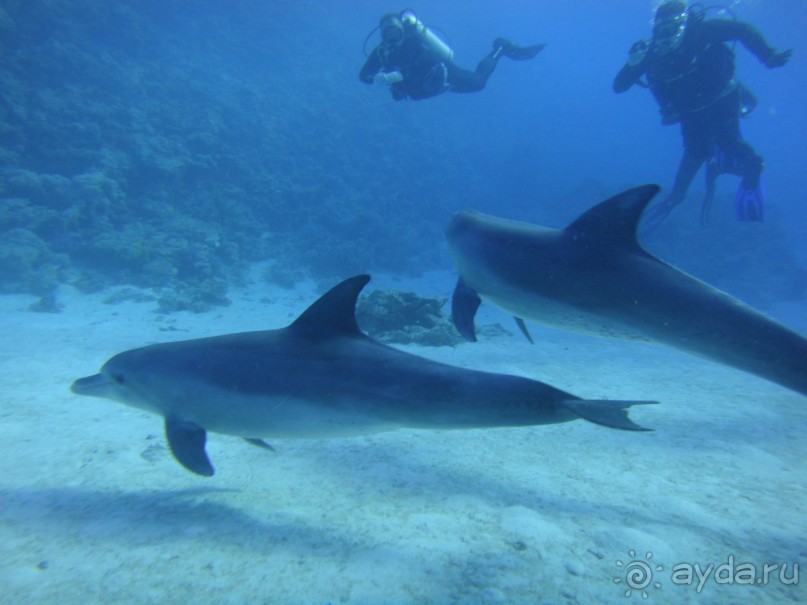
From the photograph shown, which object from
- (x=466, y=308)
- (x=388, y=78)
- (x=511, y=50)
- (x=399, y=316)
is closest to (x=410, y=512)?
(x=466, y=308)

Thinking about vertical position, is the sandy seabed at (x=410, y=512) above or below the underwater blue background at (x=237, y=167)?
below

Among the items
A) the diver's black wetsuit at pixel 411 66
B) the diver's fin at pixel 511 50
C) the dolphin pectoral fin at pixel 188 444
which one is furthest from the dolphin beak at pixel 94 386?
the diver's fin at pixel 511 50

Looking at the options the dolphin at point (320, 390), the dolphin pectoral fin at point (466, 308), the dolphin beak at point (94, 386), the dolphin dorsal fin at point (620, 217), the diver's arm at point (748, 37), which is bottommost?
the dolphin beak at point (94, 386)

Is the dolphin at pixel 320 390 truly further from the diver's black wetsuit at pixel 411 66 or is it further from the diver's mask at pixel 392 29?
the diver's mask at pixel 392 29

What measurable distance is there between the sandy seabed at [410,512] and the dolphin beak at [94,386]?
666 millimetres

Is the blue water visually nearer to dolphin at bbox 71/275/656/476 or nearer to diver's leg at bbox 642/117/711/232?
dolphin at bbox 71/275/656/476

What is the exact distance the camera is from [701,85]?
9.70 metres

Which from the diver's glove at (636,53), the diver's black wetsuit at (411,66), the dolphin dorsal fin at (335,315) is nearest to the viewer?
the dolphin dorsal fin at (335,315)

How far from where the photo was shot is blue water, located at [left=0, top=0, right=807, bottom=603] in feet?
8.84

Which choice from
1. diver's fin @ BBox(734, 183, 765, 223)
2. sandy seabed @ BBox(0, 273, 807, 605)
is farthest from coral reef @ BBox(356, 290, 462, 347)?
diver's fin @ BBox(734, 183, 765, 223)

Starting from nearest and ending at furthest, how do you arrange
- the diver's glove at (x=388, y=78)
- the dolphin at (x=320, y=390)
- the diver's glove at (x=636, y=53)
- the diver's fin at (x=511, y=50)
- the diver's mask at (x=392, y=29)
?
the dolphin at (x=320, y=390) < the diver's glove at (x=636, y=53) < the diver's glove at (x=388, y=78) < the diver's mask at (x=392, y=29) < the diver's fin at (x=511, y=50)

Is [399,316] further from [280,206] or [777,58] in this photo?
[280,206]

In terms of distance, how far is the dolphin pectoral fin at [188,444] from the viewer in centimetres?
294

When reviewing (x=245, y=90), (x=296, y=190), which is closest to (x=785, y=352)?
(x=296, y=190)
